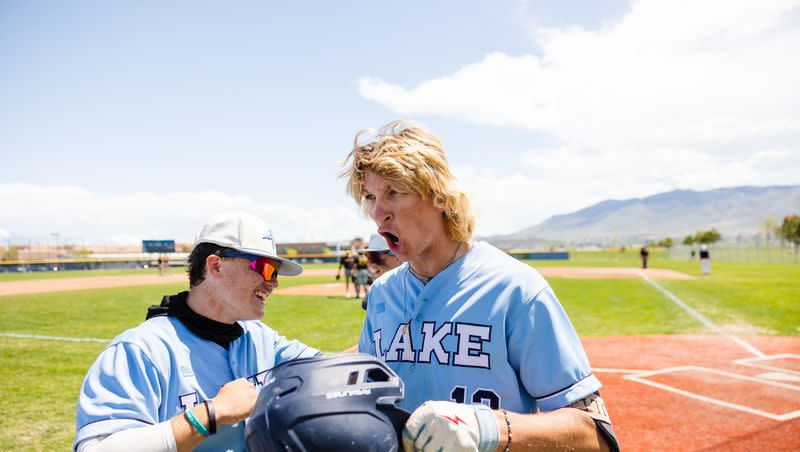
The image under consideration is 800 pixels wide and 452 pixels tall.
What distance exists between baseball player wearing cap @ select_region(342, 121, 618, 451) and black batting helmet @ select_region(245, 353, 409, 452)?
0.10 metres

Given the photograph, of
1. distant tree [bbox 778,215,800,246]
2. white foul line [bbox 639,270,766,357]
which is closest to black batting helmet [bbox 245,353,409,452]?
white foul line [bbox 639,270,766,357]

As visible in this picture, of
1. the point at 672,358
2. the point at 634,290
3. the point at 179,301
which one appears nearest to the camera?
the point at 179,301

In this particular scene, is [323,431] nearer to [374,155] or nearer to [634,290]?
[374,155]

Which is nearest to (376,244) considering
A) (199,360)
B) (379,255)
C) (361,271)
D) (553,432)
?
(379,255)

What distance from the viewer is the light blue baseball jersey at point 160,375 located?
204 centimetres

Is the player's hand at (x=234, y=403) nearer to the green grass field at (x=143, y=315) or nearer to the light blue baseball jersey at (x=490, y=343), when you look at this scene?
the light blue baseball jersey at (x=490, y=343)

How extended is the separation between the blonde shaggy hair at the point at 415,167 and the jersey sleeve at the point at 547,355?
46 cm

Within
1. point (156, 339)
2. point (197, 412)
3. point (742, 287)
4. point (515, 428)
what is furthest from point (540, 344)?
point (742, 287)

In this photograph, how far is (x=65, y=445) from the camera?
5324 millimetres

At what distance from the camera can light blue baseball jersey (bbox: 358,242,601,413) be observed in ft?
6.07

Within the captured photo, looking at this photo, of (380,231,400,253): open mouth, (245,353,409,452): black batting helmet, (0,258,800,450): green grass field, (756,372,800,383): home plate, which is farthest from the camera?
(756,372,800,383): home plate

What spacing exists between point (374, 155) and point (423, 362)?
81 cm

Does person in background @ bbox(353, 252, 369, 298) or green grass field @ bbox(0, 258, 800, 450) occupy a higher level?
person in background @ bbox(353, 252, 369, 298)

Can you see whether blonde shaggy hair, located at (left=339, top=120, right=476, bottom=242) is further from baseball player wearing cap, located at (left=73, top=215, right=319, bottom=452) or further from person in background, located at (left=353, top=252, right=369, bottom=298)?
person in background, located at (left=353, top=252, right=369, bottom=298)
